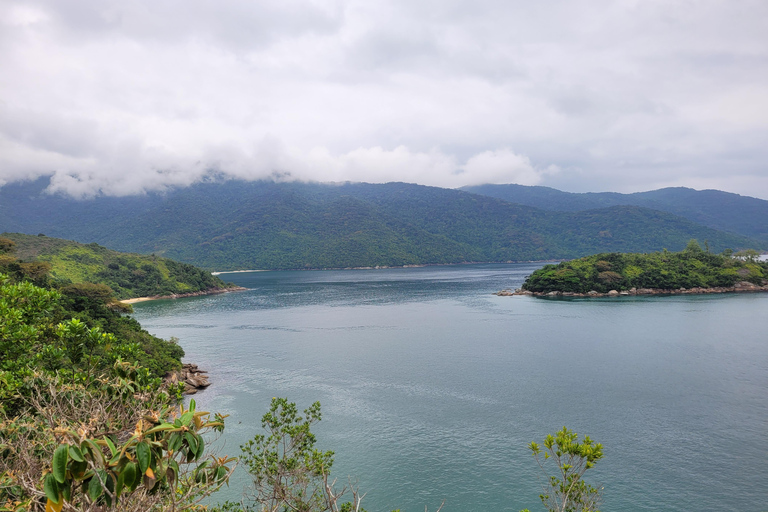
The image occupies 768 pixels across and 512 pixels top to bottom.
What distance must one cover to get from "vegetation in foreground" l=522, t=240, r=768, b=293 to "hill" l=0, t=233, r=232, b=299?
244ft

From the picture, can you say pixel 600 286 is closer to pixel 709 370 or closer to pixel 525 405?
pixel 709 370

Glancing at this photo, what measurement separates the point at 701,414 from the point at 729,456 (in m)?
5.32

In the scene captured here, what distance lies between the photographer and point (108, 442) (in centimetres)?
393

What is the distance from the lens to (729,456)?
2059 centimetres

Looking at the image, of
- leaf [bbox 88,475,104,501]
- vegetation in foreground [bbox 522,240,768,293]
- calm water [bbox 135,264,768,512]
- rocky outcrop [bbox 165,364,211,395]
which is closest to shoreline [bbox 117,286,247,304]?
calm water [bbox 135,264,768,512]

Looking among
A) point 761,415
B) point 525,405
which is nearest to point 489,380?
point 525,405

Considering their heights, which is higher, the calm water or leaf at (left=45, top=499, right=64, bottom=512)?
leaf at (left=45, top=499, right=64, bottom=512)

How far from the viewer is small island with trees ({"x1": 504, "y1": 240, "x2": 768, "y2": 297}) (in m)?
80.1

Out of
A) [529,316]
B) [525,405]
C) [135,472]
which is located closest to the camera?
[135,472]

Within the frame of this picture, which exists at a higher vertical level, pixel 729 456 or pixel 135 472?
pixel 135 472

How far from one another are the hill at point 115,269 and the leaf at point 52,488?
88.2m

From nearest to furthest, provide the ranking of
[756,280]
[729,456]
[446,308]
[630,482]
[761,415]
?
[630,482]
[729,456]
[761,415]
[446,308]
[756,280]

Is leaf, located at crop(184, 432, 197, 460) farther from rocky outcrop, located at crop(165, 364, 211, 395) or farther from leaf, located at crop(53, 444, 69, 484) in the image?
rocky outcrop, located at crop(165, 364, 211, 395)

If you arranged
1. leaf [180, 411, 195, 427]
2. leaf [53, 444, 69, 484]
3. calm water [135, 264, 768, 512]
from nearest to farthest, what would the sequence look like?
leaf [53, 444, 69, 484] < leaf [180, 411, 195, 427] < calm water [135, 264, 768, 512]
